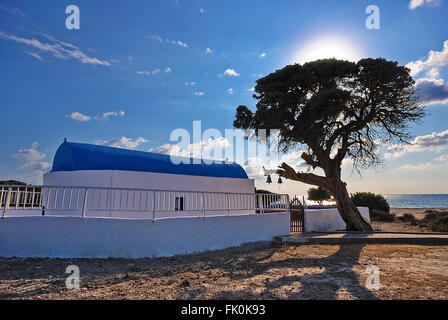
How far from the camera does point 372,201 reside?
35.5 m

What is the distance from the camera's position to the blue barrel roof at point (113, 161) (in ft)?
40.2

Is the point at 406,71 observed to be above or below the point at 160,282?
above

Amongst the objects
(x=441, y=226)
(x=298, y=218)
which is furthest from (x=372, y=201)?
(x=298, y=218)

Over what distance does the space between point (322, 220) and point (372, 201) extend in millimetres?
24203

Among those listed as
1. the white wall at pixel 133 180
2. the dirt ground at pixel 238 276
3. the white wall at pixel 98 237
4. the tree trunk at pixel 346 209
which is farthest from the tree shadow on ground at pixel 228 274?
the tree trunk at pixel 346 209

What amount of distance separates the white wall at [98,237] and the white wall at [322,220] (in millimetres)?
7780

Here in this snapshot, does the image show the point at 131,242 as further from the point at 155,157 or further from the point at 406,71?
the point at 406,71

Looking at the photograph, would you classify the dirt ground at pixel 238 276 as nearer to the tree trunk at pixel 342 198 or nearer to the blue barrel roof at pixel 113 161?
the blue barrel roof at pixel 113 161

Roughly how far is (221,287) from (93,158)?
9618 millimetres

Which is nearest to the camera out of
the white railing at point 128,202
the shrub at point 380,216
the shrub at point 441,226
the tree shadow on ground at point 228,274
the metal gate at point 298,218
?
the tree shadow on ground at point 228,274

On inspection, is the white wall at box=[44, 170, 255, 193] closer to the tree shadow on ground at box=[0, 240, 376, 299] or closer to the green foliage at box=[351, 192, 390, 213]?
the tree shadow on ground at box=[0, 240, 376, 299]

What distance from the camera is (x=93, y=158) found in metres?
12.4

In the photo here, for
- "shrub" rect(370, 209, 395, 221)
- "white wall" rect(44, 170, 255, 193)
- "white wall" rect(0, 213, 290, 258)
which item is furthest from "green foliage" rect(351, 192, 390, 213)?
"white wall" rect(0, 213, 290, 258)
